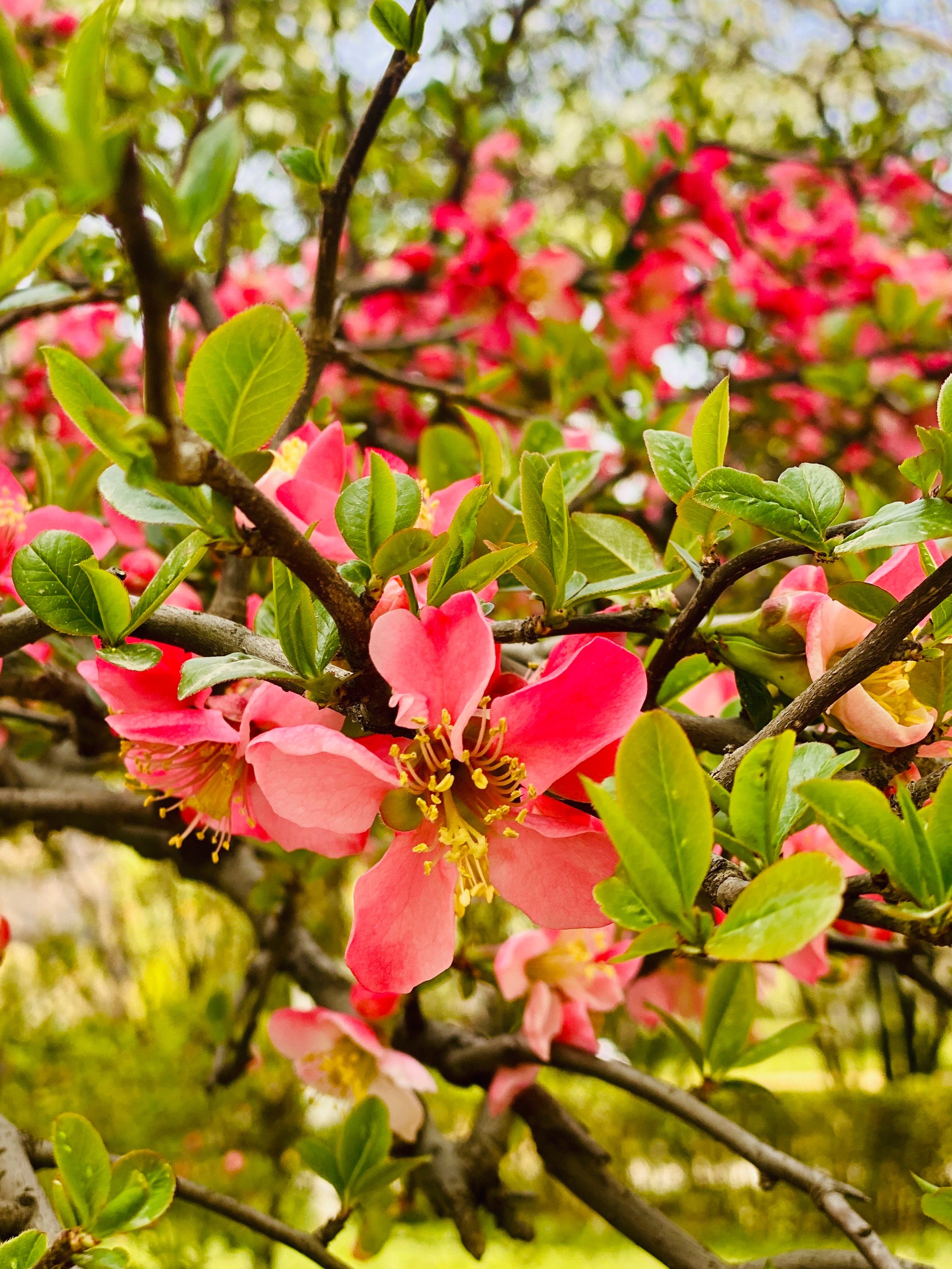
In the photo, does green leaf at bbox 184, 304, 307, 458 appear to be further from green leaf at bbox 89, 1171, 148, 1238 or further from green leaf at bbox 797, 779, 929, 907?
green leaf at bbox 89, 1171, 148, 1238

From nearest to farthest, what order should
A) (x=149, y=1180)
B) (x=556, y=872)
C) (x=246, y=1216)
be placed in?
1. (x=556, y=872)
2. (x=149, y=1180)
3. (x=246, y=1216)

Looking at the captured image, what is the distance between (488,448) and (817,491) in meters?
0.24

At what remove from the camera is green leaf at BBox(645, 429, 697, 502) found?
0.45 metres

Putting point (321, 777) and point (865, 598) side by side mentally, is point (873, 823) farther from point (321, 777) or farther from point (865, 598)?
point (321, 777)

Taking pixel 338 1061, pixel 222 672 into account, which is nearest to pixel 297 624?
pixel 222 672

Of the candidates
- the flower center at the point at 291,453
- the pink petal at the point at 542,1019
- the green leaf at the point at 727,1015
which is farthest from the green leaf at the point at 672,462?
the pink petal at the point at 542,1019

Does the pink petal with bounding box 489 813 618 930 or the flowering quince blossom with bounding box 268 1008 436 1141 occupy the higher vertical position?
the pink petal with bounding box 489 813 618 930

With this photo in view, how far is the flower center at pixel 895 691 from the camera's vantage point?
1.64 ft

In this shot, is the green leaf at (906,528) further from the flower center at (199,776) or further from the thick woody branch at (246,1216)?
the thick woody branch at (246,1216)

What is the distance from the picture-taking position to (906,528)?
364 mm

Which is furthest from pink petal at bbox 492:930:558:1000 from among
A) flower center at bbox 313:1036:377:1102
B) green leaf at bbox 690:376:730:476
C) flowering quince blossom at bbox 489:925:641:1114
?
green leaf at bbox 690:376:730:476

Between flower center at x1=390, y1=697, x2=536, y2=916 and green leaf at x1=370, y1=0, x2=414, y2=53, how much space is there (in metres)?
0.44

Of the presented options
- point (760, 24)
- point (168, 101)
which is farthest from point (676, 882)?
point (760, 24)

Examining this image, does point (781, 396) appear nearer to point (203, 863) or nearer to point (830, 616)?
point (203, 863)
